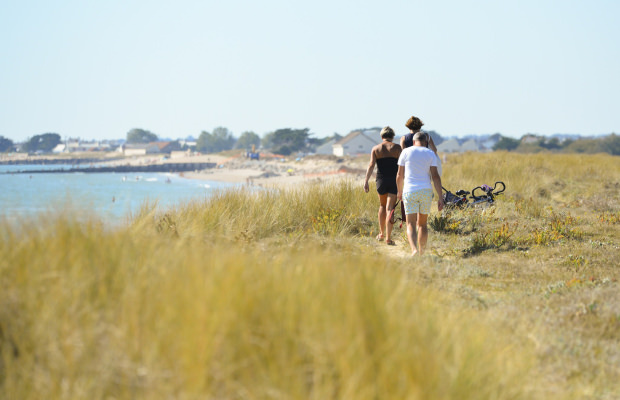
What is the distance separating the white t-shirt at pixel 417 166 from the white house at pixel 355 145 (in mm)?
86449

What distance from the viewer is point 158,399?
105 inches

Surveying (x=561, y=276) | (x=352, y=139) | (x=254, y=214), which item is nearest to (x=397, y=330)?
(x=561, y=276)

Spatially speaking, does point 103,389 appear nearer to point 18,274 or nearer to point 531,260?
point 18,274

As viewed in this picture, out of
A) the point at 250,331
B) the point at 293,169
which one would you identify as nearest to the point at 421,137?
the point at 250,331

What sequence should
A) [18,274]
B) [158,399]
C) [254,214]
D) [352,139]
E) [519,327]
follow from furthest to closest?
[352,139], [254,214], [519,327], [18,274], [158,399]

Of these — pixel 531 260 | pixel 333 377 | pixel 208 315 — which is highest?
pixel 208 315

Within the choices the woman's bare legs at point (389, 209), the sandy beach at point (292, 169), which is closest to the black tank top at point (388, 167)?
the woman's bare legs at point (389, 209)

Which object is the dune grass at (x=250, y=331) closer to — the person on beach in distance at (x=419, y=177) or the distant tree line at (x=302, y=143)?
the person on beach in distance at (x=419, y=177)

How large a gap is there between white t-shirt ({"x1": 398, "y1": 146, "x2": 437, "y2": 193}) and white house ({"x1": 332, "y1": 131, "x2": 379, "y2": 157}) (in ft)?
284

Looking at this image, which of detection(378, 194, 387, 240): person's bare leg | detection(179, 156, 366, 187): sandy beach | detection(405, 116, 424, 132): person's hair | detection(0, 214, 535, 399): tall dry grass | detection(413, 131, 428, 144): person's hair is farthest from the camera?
detection(179, 156, 366, 187): sandy beach

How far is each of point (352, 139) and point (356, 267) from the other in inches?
3632

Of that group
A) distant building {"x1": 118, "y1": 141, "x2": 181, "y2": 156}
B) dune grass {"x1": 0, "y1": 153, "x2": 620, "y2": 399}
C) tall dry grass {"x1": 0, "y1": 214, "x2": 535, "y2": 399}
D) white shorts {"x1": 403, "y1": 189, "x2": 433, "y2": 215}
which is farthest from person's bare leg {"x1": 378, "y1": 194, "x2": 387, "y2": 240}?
distant building {"x1": 118, "y1": 141, "x2": 181, "y2": 156}

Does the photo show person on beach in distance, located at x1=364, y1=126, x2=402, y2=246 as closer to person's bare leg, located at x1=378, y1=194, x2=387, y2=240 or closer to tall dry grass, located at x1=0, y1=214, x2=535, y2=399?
person's bare leg, located at x1=378, y1=194, x2=387, y2=240

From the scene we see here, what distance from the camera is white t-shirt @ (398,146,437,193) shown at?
759cm
